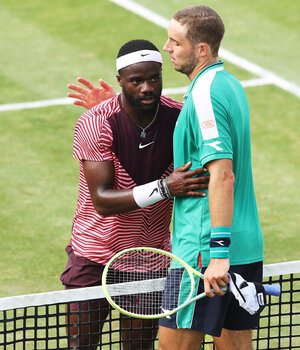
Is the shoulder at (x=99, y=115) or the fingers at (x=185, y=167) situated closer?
the fingers at (x=185, y=167)

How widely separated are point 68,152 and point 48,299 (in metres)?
6.63

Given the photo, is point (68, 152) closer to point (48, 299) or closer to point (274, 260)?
point (274, 260)

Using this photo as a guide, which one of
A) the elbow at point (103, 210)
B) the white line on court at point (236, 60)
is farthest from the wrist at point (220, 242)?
the white line on court at point (236, 60)

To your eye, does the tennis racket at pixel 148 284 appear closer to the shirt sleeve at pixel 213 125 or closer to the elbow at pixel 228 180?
the elbow at pixel 228 180

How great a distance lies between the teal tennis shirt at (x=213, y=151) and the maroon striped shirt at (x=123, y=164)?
619mm

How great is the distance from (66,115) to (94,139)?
297 inches

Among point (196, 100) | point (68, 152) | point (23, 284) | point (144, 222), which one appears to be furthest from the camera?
point (68, 152)

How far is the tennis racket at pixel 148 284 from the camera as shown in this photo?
6.10m

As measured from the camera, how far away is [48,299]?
6.48 m

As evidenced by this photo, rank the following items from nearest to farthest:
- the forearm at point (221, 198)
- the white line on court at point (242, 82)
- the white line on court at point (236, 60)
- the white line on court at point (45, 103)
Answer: the forearm at point (221, 198) < the white line on court at point (45, 103) < the white line on court at point (242, 82) < the white line on court at point (236, 60)

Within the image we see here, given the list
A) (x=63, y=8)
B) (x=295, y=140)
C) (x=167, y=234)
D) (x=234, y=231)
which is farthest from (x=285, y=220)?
(x=63, y=8)

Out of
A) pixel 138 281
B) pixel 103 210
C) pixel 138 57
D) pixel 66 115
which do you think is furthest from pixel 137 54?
pixel 66 115

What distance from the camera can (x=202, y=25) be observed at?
19.9ft

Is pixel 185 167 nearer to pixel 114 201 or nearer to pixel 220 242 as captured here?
pixel 220 242
